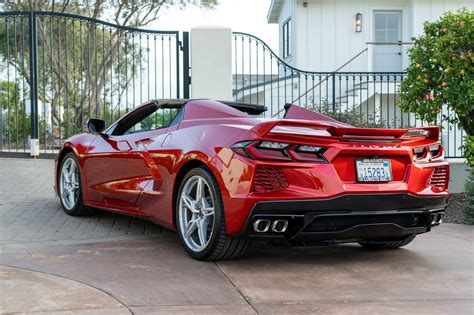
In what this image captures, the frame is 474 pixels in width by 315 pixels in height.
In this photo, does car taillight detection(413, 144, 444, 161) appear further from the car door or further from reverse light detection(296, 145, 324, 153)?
the car door

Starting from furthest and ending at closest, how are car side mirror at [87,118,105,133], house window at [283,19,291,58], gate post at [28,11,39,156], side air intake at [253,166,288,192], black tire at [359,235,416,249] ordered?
house window at [283,19,291,58] < gate post at [28,11,39,156] < car side mirror at [87,118,105,133] < black tire at [359,235,416,249] < side air intake at [253,166,288,192]

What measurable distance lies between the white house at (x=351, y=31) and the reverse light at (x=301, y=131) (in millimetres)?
15330

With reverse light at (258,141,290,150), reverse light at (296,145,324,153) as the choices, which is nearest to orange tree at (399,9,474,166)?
reverse light at (296,145,324,153)

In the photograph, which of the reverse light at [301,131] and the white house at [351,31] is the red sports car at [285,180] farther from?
the white house at [351,31]

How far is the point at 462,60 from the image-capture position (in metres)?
8.59

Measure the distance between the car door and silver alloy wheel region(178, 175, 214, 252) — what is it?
1.89ft

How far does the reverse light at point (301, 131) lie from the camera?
Answer: 441 cm

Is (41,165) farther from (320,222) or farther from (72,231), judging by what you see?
(320,222)

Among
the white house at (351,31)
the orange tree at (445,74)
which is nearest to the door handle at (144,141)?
Result: the orange tree at (445,74)

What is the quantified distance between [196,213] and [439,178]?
2107mm

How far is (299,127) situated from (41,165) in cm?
818

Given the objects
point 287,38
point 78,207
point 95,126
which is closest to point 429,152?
point 95,126

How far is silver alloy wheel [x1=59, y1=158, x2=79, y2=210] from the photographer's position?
22.9 ft

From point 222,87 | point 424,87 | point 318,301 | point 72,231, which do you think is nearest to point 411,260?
point 318,301
